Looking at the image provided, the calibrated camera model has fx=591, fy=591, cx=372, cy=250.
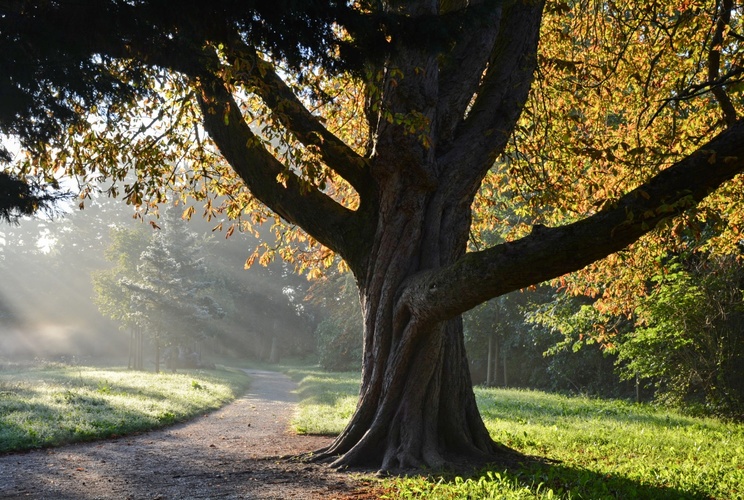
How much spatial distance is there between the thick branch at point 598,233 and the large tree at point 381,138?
2cm

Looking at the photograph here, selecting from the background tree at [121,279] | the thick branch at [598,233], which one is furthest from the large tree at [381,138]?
the background tree at [121,279]

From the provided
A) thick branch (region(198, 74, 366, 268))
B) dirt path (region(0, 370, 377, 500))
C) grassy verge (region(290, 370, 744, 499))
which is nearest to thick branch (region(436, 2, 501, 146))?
thick branch (region(198, 74, 366, 268))

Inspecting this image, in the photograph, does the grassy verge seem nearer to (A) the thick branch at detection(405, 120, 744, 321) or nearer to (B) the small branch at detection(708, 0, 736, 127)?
(A) the thick branch at detection(405, 120, 744, 321)

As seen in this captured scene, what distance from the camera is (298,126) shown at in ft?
26.0

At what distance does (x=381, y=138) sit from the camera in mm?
7629

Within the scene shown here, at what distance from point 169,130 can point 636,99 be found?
8.81 meters

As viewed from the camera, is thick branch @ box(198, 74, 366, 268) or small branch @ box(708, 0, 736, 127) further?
small branch @ box(708, 0, 736, 127)

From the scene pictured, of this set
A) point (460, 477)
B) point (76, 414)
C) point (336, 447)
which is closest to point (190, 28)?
point (460, 477)

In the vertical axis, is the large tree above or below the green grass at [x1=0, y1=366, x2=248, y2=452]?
above

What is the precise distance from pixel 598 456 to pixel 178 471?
18.6ft

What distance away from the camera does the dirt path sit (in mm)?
6152

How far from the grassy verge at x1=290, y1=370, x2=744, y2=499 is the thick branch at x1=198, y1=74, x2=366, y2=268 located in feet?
10.8

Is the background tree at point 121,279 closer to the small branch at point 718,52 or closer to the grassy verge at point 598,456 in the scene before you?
the grassy verge at point 598,456

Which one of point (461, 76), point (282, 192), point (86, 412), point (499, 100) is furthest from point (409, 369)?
point (86, 412)
